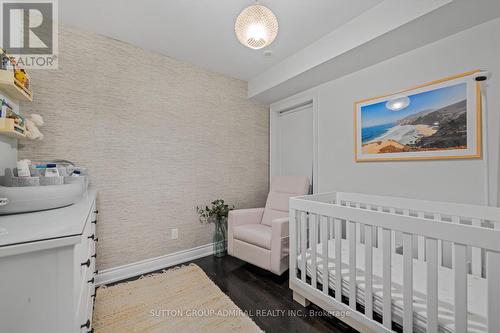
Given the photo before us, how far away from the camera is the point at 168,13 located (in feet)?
Result: 5.71

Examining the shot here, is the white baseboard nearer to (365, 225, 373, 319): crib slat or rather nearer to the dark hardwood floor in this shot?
the dark hardwood floor

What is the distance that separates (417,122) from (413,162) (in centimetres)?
34

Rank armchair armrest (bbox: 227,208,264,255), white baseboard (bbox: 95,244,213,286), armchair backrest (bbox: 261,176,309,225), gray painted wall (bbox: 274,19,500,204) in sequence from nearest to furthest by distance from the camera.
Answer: gray painted wall (bbox: 274,19,500,204)
white baseboard (bbox: 95,244,213,286)
armchair armrest (bbox: 227,208,264,255)
armchair backrest (bbox: 261,176,309,225)

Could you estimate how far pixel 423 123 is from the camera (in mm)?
1748

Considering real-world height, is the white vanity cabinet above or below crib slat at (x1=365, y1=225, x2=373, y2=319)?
above

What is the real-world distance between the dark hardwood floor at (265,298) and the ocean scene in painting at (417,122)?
153 cm

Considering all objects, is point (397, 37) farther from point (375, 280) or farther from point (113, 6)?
point (113, 6)

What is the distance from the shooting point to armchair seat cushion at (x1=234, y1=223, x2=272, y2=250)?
6.75ft

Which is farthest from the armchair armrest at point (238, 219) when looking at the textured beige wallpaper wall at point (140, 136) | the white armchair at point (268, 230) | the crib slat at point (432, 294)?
the crib slat at point (432, 294)

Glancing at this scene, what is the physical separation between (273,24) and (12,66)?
1620 mm

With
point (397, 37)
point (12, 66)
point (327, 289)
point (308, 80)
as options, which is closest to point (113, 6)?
point (12, 66)

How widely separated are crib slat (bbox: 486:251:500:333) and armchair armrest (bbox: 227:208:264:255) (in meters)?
1.93

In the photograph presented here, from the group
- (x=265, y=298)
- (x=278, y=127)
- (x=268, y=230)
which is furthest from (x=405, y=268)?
(x=278, y=127)

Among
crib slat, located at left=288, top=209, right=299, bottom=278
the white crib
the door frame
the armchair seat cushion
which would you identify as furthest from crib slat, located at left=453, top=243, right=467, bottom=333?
the door frame
